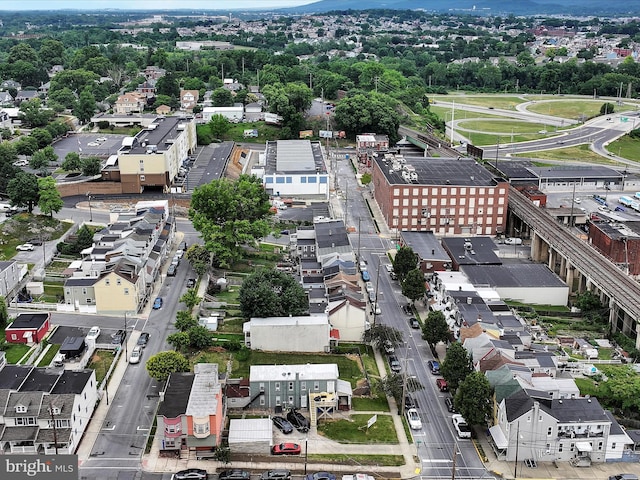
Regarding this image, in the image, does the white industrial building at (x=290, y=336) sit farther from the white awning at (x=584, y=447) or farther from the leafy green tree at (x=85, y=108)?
the leafy green tree at (x=85, y=108)

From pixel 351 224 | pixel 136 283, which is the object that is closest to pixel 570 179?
pixel 351 224

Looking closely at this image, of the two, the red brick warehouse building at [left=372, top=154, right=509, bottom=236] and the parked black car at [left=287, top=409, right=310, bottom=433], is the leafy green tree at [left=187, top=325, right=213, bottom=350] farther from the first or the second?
the red brick warehouse building at [left=372, top=154, right=509, bottom=236]

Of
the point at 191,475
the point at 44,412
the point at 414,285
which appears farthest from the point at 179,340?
the point at 414,285

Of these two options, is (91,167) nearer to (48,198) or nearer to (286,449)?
(48,198)

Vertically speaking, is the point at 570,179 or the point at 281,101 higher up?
the point at 281,101

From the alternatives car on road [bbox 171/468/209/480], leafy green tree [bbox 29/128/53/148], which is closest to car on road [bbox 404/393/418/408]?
car on road [bbox 171/468/209/480]

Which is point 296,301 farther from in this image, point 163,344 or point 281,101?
point 281,101

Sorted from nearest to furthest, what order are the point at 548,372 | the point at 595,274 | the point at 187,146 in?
the point at 548,372 → the point at 595,274 → the point at 187,146
